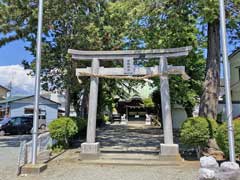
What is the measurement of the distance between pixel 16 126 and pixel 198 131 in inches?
827

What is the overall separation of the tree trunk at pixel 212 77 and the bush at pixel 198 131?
1938mm

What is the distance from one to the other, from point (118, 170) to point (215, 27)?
7546mm

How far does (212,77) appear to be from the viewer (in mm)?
12617

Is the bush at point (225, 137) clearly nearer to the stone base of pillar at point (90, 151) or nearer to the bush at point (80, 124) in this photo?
the stone base of pillar at point (90, 151)

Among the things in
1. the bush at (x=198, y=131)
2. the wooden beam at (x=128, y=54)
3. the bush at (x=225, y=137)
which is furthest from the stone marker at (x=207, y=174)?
the wooden beam at (x=128, y=54)

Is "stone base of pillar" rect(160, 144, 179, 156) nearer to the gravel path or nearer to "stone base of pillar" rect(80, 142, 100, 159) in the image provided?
the gravel path

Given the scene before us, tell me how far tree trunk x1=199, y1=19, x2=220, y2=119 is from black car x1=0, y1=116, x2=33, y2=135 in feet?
63.4

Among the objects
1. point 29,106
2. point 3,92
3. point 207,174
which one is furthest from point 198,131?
point 3,92

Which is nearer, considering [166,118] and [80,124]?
[166,118]

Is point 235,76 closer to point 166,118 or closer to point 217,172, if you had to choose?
point 166,118

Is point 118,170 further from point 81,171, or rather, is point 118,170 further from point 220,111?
point 220,111

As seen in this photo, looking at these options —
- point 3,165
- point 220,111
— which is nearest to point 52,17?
point 3,165

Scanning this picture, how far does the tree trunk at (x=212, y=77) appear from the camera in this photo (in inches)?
492

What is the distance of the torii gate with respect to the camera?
11227mm
